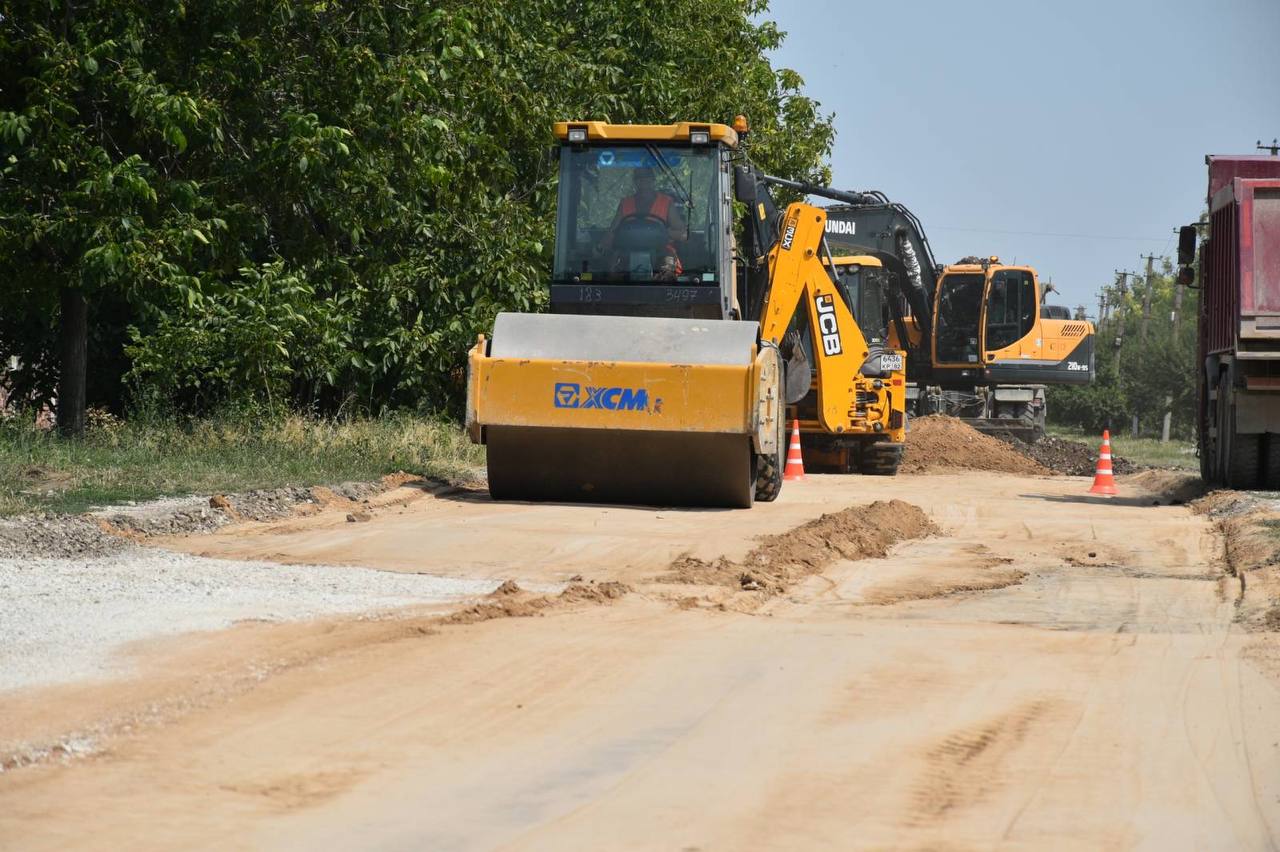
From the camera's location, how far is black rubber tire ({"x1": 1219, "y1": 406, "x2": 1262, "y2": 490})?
18.0 m

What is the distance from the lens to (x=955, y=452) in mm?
27484

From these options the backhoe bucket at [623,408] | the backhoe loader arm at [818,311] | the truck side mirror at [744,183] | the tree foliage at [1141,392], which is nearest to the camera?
the backhoe bucket at [623,408]

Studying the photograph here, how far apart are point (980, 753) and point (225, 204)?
1467 cm

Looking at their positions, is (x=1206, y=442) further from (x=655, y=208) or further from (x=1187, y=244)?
(x=655, y=208)

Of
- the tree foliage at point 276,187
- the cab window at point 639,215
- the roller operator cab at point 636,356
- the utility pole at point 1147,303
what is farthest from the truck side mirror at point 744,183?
the utility pole at point 1147,303

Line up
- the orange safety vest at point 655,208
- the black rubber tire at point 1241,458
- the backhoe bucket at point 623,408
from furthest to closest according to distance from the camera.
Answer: the black rubber tire at point 1241,458, the orange safety vest at point 655,208, the backhoe bucket at point 623,408

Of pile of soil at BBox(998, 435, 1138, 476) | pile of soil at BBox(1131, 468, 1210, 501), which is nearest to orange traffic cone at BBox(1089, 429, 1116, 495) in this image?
pile of soil at BBox(1131, 468, 1210, 501)

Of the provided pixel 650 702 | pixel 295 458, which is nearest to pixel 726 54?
pixel 295 458

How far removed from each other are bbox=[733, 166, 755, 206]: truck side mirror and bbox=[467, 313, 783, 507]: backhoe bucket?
2.18 metres

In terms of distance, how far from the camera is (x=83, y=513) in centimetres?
1112

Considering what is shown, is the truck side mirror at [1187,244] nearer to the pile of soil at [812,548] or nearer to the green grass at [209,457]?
the pile of soil at [812,548]

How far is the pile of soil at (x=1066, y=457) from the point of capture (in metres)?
28.9

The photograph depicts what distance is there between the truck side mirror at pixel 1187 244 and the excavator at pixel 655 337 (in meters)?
4.33

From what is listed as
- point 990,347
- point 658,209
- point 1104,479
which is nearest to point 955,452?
point 990,347
